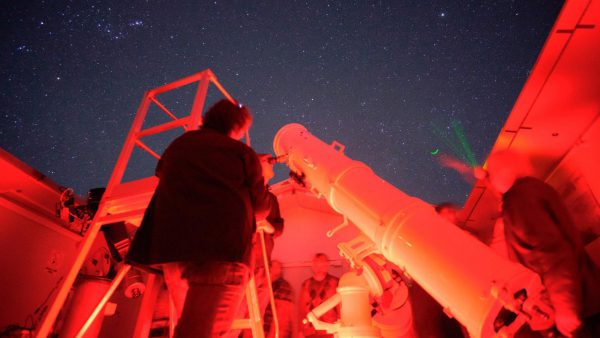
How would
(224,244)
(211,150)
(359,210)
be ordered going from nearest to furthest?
(224,244) → (211,150) → (359,210)

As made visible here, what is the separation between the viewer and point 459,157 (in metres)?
5.54

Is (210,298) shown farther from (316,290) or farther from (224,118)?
(316,290)

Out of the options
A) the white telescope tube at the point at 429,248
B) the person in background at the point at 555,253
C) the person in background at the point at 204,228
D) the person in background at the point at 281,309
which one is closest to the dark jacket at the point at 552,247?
the person in background at the point at 555,253

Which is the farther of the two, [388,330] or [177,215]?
[388,330]

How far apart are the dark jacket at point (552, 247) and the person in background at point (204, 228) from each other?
72.9 inches

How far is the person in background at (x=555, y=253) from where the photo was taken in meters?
2.01

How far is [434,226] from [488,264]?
374 mm

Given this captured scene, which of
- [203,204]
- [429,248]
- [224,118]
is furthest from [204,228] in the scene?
[429,248]

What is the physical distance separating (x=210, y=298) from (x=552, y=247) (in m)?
2.24

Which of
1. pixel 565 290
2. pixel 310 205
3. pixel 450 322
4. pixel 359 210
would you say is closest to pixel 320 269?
pixel 310 205

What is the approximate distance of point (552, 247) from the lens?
7.11 feet

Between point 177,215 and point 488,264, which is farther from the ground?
point 488,264

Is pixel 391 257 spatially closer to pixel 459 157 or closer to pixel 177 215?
pixel 177 215

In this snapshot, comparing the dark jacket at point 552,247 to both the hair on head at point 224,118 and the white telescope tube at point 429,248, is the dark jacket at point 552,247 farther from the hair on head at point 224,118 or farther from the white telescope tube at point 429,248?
the hair on head at point 224,118
